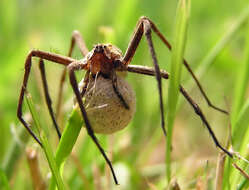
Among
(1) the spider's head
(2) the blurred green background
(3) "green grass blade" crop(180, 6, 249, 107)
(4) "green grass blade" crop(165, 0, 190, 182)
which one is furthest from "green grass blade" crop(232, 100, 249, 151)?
(3) "green grass blade" crop(180, 6, 249, 107)

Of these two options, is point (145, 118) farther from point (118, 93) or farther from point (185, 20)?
point (185, 20)

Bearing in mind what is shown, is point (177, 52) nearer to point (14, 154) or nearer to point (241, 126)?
point (241, 126)

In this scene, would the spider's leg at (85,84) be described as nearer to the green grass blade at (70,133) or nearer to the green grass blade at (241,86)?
the green grass blade at (70,133)

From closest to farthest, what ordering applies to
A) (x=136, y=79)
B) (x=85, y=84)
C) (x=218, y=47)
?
(x=85, y=84), (x=218, y=47), (x=136, y=79)

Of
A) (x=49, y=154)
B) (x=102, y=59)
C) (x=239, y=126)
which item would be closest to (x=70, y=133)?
(x=49, y=154)

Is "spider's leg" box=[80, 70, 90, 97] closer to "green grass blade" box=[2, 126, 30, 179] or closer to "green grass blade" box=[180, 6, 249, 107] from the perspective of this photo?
"green grass blade" box=[2, 126, 30, 179]

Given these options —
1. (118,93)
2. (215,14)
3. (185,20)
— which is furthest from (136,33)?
(215,14)
